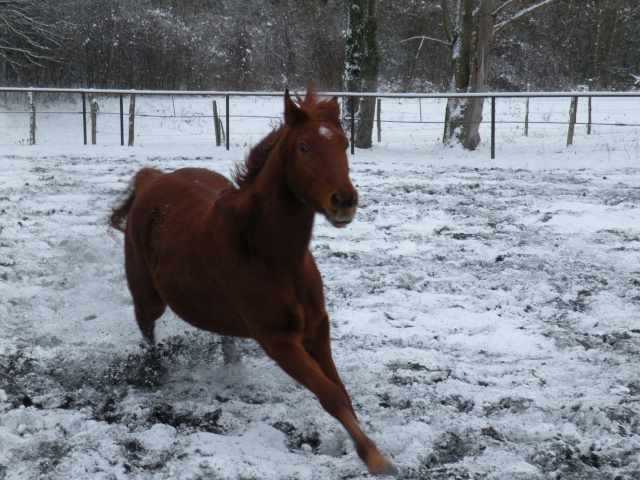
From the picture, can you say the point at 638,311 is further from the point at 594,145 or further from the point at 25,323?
the point at 594,145

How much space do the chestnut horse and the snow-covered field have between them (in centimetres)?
43

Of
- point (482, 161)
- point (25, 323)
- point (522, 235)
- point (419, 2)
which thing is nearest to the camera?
point (25, 323)

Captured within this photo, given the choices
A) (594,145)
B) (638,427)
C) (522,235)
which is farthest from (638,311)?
(594,145)

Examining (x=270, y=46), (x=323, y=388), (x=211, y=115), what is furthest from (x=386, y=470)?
(x=270, y=46)

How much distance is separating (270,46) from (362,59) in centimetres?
1423

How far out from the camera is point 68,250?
6.07 metres

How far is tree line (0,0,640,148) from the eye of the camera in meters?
25.4

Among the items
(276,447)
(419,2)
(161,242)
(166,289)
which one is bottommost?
(276,447)

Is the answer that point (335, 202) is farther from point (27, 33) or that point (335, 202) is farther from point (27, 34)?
point (27, 34)

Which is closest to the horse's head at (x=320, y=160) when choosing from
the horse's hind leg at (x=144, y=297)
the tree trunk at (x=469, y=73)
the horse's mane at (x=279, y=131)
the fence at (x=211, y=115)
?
the horse's mane at (x=279, y=131)

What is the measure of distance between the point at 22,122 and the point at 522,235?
20.1 metres

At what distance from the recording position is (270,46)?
28.6 metres

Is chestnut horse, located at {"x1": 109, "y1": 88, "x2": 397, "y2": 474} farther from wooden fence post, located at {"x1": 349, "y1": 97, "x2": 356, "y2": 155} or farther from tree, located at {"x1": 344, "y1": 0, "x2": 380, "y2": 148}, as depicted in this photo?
tree, located at {"x1": 344, "y1": 0, "x2": 380, "y2": 148}

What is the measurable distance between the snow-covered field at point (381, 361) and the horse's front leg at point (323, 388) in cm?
32
